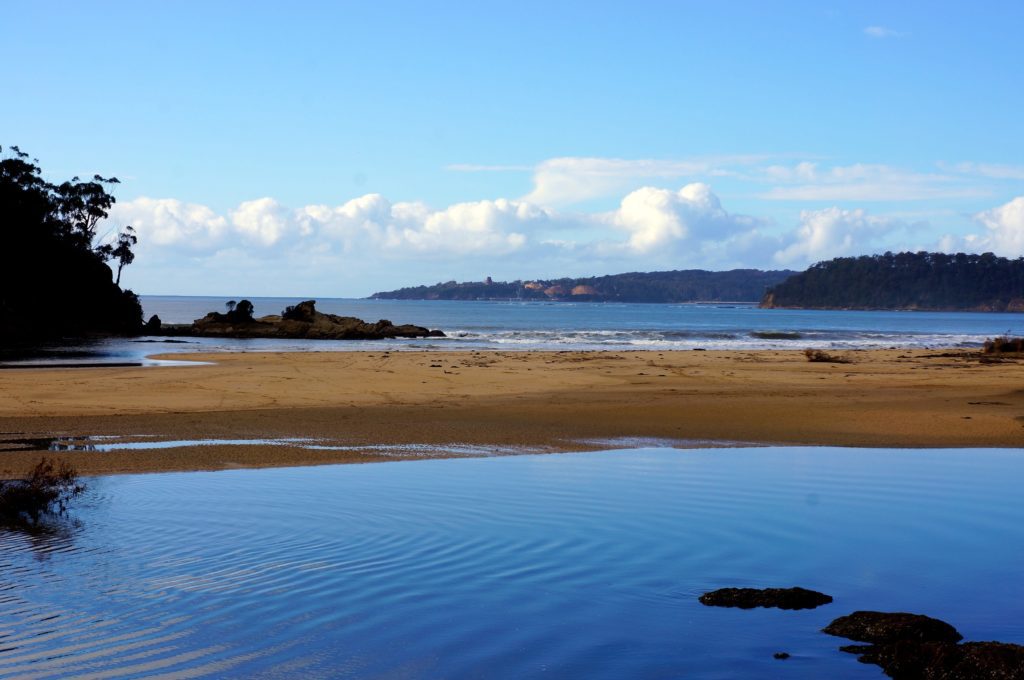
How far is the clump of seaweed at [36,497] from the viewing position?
9.45 m

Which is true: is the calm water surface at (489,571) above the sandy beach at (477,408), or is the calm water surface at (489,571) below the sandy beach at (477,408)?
below

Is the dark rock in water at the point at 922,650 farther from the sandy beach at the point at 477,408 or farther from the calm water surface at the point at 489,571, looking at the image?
the sandy beach at the point at 477,408

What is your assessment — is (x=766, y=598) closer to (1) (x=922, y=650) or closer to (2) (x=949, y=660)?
(1) (x=922, y=650)

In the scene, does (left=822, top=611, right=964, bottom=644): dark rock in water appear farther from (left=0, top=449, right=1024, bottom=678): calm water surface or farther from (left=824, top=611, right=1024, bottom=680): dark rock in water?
(left=0, top=449, right=1024, bottom=678): calm water surface

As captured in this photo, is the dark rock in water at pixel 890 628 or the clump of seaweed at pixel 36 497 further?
the clump of seaweed at pixel 36 497

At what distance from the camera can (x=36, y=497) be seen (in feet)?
31.7

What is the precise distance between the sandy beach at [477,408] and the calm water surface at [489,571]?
2.68 metres

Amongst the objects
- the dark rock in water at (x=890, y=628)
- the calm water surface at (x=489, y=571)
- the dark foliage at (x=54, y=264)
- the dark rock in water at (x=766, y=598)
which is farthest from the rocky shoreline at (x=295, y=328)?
the dark rock in water at (x=890, y=628)

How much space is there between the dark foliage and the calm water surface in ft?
164

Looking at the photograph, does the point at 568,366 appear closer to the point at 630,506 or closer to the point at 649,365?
the point at 649,365

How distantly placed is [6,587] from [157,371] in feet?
75.2

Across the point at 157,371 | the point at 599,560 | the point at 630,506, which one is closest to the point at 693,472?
the point at 630,506

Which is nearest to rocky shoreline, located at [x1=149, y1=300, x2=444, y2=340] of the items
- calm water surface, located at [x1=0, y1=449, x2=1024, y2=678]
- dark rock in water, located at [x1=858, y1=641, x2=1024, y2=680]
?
calm water surface, located at [x1=0, y1=449, x2=1024, y2=678]

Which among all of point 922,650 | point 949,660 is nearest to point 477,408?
point 922,650
